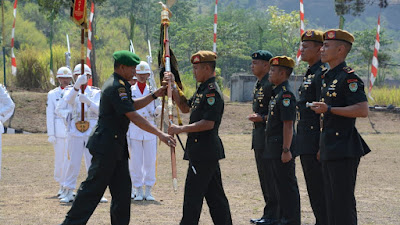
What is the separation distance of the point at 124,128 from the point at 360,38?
4951 centimetres

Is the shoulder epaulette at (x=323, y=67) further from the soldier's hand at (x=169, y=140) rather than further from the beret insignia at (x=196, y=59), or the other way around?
the soldier's hand at (x=169, y=140)

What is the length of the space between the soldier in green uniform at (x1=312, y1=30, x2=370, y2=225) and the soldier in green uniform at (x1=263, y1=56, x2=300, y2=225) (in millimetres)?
1300

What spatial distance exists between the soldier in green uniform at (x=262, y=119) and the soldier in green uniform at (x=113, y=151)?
1834mm

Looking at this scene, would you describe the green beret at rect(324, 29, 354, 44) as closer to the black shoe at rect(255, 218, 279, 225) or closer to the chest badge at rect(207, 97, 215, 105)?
the chest badge at rect(207, 97, 215, 105)

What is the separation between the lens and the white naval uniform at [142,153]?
10.7m

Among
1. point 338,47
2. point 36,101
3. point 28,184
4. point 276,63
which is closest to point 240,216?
point 276,63

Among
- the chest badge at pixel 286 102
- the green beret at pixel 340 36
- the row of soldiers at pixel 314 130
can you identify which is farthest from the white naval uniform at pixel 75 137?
the green beret at pixel 340 36

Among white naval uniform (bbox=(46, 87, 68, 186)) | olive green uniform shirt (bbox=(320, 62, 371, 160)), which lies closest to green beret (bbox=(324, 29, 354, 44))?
olive green uniform shirt (bbox=(320, 62, 371, 160))

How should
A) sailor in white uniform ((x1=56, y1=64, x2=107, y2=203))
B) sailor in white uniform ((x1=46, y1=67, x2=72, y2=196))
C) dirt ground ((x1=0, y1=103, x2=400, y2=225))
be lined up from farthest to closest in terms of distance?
1. sailor in white uniform ((x1=46, y1=67, x2=72, y2=196))
2. sailor in white uniform ((x1=56, y1=64, x2=107, y2=203))
3. dirt ground ((x1=0, y1=103, x2=400, y2=225))

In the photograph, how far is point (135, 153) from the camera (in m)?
10.7

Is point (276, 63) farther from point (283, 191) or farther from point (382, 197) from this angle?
point (382, 197)

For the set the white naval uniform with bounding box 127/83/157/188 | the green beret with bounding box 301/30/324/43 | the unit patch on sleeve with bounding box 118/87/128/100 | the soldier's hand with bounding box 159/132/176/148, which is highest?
the green beret with bounding box 301/30/324/43

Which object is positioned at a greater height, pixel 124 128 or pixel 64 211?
pixel 124 128

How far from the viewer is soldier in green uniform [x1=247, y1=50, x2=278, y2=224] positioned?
28.6ft
